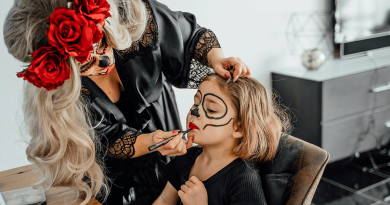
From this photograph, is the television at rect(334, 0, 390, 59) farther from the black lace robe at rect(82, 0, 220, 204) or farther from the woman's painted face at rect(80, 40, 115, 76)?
the woman's painted face at rect(80, 40, 115, 76)

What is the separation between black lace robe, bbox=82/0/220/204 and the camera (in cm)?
116

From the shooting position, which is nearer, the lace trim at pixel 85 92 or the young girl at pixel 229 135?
the young girl at pixel 229 135

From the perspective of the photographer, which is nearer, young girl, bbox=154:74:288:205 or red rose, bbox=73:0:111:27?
red rose, bbox=73:0:111:27

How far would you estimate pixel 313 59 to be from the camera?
8.38 feet

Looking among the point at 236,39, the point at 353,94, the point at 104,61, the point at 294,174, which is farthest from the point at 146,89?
the point at 353,94

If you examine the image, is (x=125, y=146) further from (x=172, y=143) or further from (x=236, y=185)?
(x=236, y=185)

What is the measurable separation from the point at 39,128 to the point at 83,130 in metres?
0.13

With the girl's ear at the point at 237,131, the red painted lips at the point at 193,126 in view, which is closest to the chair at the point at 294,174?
the girl's ear at the point at 237,131

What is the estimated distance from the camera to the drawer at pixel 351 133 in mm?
2445

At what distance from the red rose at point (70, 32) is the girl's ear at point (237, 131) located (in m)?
0.52

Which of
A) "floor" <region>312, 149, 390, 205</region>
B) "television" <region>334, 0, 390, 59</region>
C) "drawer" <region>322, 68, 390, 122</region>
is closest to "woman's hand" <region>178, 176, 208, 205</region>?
"floor" <region>312, 149, 390, 205</region>

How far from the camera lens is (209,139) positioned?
3.45 feet

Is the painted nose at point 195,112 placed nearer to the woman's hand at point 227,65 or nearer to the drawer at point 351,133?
the woman's hand at point 227,65

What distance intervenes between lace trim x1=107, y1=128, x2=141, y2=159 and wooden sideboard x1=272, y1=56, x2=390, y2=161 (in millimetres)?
1444
